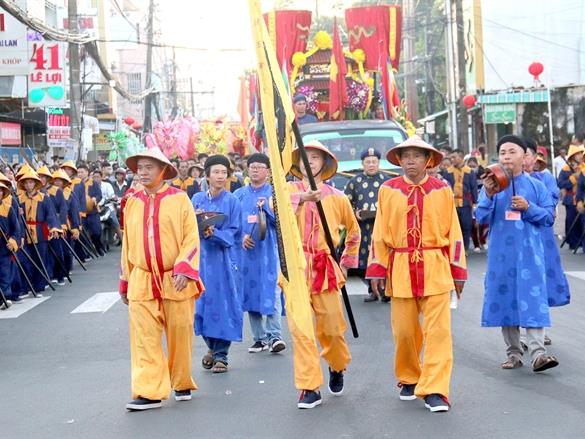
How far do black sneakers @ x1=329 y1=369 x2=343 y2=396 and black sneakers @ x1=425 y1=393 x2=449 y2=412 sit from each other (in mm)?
830

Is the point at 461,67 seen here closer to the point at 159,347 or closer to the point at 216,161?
the point at 216,161

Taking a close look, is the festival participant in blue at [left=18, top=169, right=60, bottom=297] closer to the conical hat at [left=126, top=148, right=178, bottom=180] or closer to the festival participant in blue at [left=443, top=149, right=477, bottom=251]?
the festival participant in blue at [left=443, top=149, right=477, bottom=251]

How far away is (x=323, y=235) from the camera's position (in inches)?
333

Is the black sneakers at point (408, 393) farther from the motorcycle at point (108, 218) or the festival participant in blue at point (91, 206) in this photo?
the motorcycle at point (108, 218)

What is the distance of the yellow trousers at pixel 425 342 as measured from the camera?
7949 millimetres

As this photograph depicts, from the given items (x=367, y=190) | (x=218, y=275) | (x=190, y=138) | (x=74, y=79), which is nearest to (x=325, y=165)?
(x=218, y=275)

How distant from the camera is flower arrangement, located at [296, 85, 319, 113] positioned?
21344mm

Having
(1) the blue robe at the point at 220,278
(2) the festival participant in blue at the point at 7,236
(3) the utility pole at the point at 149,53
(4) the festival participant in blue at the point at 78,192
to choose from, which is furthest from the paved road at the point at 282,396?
(3) the utility pole at the point at 149,53

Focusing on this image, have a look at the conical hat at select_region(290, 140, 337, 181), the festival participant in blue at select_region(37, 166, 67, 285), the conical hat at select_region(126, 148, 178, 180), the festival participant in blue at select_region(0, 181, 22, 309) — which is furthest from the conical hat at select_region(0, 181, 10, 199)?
the conical hat at select_region(290, 140, 337, 181)

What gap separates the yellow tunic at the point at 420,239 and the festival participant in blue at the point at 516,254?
1.23m

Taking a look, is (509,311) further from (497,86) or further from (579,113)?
(497,86)

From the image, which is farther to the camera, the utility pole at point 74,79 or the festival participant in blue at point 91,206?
the utility pole at point 74,79

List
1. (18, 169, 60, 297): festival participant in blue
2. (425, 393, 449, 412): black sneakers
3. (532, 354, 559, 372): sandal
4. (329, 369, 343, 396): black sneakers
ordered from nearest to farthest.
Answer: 1. (425, 393, 449, 412): black sneakers
2. (329, 369, 343, 396): black sneakers
3. (532, 354, 559, 372): sandal
4. (18, 169, 60, 297): festival participant in blue

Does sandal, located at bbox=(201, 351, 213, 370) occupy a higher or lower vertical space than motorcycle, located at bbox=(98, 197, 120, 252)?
lower
